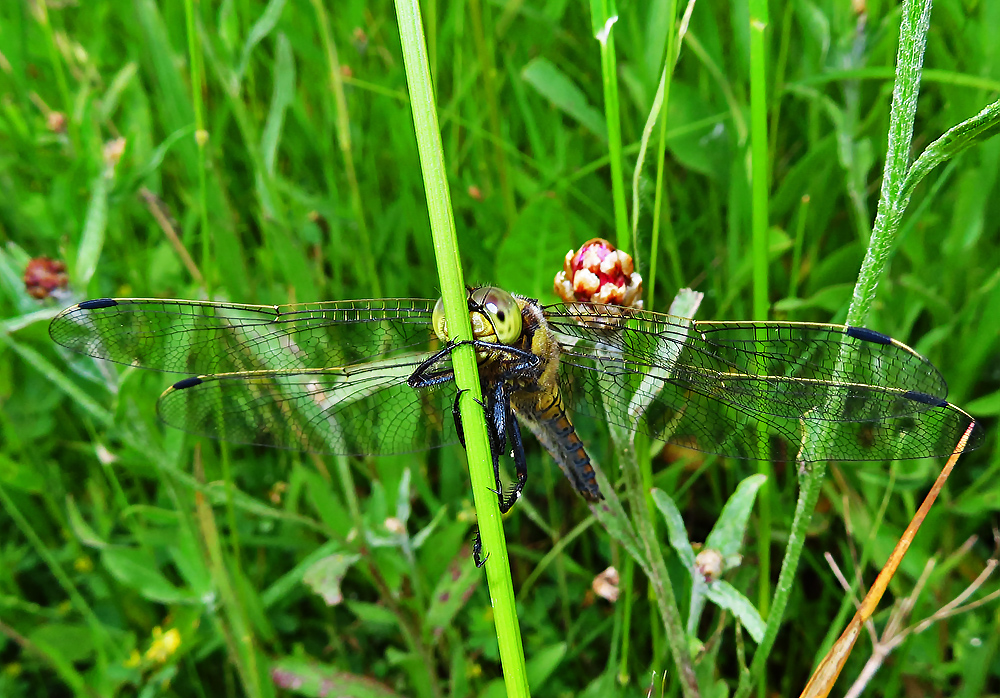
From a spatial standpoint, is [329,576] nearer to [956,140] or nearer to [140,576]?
[140,576]

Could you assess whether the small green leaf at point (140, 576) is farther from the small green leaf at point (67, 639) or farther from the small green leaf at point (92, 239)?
the small green leaf at point (92, 239)

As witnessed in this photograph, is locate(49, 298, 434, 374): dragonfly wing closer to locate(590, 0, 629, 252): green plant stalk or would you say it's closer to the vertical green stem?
locate(590, 0, 629, 252): green plant stalk

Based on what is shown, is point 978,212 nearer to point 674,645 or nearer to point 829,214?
point 829,214

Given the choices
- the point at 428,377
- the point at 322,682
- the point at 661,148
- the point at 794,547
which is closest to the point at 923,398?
the point at 794,547

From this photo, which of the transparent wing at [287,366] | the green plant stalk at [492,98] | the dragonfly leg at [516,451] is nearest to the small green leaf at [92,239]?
the transparent wing at [287,366]

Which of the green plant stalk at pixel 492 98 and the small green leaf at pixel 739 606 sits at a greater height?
the green plant stalk at pixel 492 98

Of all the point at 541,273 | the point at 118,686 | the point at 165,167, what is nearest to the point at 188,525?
the point at 118,686
